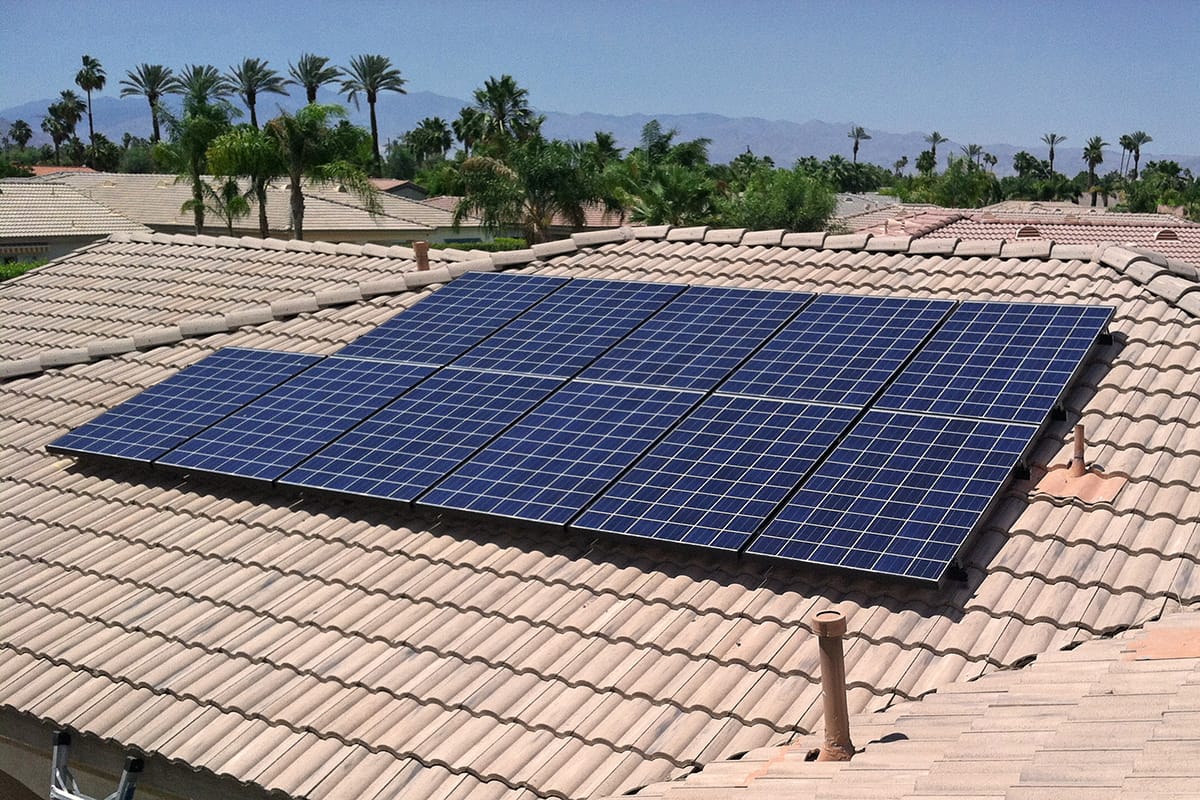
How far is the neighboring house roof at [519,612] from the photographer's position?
8.59 metres

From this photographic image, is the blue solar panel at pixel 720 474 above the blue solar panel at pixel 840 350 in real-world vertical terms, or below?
below

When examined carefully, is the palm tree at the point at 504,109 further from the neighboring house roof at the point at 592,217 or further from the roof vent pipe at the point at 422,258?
the roof vent pipe at the point at 422,258

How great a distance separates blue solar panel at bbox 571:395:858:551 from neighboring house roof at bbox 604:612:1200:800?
257 centimetres

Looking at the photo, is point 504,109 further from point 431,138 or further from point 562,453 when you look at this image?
point 562,453

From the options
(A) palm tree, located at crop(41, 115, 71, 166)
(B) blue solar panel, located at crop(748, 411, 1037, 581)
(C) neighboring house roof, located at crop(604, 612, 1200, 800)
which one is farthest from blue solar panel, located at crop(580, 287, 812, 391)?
(A) palm tree, located at crop(41, 115, 71, 166)

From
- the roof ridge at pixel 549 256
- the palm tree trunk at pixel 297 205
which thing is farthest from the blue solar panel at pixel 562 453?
the palm tree trunk at pixel 297 205

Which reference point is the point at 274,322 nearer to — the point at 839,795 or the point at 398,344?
the point at 398,344

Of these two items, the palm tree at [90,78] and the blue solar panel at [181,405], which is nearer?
the blue solar panel at [181,405]

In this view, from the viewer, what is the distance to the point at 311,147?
54188 millimetres

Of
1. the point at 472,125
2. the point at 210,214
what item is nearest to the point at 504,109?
the point at 472,125

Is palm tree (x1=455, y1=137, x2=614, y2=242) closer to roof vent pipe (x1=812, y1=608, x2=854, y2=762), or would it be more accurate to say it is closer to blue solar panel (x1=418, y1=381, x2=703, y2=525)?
blue solar panel (x1=418, y1=381, x2=703, y2=525)

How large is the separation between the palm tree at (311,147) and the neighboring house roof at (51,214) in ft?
33.5

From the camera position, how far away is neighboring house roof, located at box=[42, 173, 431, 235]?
64062mm

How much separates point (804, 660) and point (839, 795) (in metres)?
2.97
